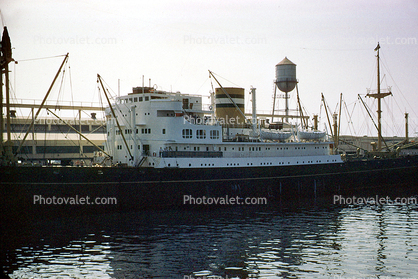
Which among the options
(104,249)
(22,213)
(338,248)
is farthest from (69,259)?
(338,248)

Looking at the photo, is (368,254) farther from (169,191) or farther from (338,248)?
(169,191)

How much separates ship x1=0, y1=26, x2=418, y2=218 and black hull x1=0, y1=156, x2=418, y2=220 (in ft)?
0.21

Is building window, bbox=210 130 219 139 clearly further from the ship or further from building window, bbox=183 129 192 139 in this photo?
building window, bbox=183 129 192 139

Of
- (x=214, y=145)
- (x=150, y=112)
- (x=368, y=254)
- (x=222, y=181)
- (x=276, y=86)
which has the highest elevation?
(x=276, y=86)

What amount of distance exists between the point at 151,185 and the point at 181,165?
298cm

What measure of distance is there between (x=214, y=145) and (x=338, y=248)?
1647cm

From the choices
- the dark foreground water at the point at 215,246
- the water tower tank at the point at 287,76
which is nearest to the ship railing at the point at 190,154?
the dark foreground water at the point at 215,246

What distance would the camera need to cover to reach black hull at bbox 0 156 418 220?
25875mm

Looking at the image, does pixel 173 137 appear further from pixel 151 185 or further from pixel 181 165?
pixel 151 185

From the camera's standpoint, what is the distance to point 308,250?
19.0 meters
